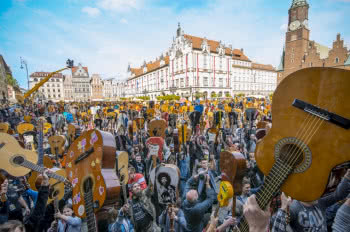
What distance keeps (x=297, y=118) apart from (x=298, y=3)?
2896 inches

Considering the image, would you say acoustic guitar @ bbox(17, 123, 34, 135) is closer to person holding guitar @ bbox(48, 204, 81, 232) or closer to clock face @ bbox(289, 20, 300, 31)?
person holding guitar @ bbox(48, 204, 81, 232)

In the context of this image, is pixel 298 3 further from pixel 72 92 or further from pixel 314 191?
pixel 72 92

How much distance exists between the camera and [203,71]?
5203cm

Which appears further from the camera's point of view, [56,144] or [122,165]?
[56,144]

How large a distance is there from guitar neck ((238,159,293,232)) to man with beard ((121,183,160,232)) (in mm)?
2532

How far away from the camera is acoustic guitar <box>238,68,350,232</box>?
1181mm

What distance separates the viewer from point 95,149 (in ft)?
6.51

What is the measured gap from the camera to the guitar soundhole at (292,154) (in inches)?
53.9

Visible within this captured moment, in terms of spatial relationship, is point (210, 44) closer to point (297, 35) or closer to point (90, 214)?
point (297, 35)

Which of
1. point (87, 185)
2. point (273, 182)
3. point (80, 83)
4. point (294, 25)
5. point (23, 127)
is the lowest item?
point (23, 127)

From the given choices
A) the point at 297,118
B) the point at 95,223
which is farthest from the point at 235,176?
the point at 95,223

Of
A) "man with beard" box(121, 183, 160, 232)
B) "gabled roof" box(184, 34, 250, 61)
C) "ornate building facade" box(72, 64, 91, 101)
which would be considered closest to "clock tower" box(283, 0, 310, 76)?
"gabled roof" box(184, 34, 250, 61)

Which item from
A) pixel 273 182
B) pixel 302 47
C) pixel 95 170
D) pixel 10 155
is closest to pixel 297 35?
pixel 302 47

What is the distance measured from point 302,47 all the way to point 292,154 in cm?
6511
